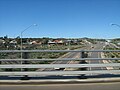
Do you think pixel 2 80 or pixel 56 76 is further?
pixel 56 76

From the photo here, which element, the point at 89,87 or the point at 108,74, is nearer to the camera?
the point at 89,87

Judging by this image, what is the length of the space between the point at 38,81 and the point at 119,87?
255 centimetres

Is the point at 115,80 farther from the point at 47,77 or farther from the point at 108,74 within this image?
the point at 47,77

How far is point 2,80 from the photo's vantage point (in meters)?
9.02

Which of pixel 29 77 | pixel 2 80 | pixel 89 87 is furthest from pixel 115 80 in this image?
pixel 2 80

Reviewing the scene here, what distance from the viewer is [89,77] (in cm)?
938

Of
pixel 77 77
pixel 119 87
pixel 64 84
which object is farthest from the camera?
pixel 77 77

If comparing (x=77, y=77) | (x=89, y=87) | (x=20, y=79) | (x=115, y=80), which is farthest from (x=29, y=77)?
(x=115, y=80)

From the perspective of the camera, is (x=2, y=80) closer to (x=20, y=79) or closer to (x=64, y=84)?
(x=20, y=79)

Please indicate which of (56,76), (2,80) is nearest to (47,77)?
(56,76)

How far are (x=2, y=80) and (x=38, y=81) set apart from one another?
3.92 feet

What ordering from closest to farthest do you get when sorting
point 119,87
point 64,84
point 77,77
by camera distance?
point 119,87, point 64,84, point 77,77

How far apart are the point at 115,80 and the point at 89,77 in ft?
2.96

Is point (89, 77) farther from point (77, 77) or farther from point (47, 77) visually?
point (47, 77)
